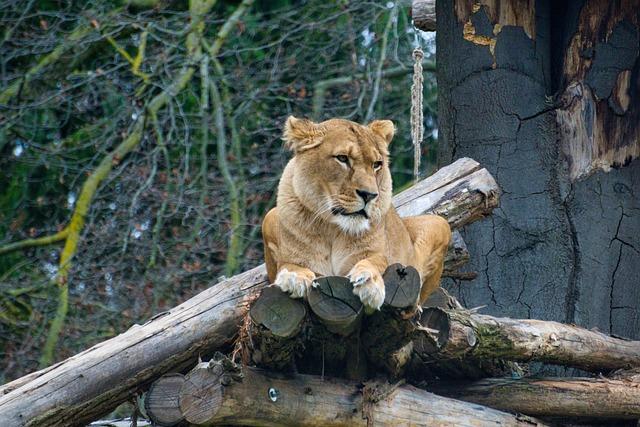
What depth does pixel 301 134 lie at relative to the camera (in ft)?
18.8

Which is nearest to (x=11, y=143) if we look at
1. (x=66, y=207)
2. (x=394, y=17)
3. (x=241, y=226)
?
(x=66, y=207)

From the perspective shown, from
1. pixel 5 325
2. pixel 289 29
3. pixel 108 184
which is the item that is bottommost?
pixel 5 325

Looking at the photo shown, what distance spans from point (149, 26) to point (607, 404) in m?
6.30

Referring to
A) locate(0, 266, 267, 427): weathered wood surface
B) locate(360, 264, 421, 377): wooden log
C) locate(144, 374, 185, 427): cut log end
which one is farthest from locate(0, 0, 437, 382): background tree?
locate(360, 264, 421, 377): wooden log

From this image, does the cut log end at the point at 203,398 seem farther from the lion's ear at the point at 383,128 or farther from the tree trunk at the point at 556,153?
the tree trunk at the point at 556,153

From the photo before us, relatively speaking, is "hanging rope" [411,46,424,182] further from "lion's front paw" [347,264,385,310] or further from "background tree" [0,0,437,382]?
"background tree" [0,0,437,382]

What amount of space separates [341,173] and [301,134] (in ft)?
1.10

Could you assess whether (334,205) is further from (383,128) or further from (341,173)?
(383,128)

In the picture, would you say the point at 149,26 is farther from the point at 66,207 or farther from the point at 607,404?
the point at 607,404

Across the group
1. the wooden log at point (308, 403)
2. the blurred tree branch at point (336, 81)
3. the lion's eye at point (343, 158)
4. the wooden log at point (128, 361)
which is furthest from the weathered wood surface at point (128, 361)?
the blurred tree branch at point (336, 81)

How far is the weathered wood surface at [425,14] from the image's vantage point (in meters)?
8.09

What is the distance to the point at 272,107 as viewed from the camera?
481 inches

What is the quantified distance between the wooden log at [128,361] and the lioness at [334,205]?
42cm

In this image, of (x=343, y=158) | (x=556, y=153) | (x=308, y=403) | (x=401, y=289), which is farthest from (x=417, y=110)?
(x=401, y=289)
